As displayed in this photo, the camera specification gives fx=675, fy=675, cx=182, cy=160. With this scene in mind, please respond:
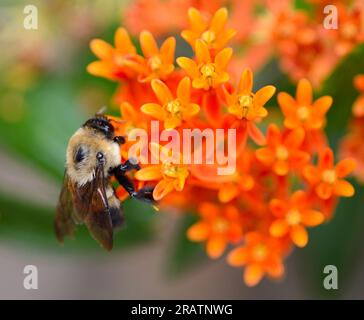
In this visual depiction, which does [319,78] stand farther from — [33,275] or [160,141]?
[33,275]

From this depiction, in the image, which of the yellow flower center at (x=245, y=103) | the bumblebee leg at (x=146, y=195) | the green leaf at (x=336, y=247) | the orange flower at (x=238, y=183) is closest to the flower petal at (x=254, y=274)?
the orange flower at (x=238, y=183)

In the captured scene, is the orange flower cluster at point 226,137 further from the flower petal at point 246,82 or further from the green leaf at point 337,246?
the green leaf at point 337,246

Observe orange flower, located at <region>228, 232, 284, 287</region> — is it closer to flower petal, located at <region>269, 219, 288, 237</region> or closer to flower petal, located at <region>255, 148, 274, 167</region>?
flower petal, located at <region>269, 219, 288, 237</region>

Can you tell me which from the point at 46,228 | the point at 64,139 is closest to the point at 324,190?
the point at 64,139

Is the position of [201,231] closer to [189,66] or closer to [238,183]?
[238,183]

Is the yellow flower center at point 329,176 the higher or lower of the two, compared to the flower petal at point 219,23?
lower

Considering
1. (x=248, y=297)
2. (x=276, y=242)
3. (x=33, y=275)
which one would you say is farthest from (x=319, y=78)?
(x=248, y=297)
